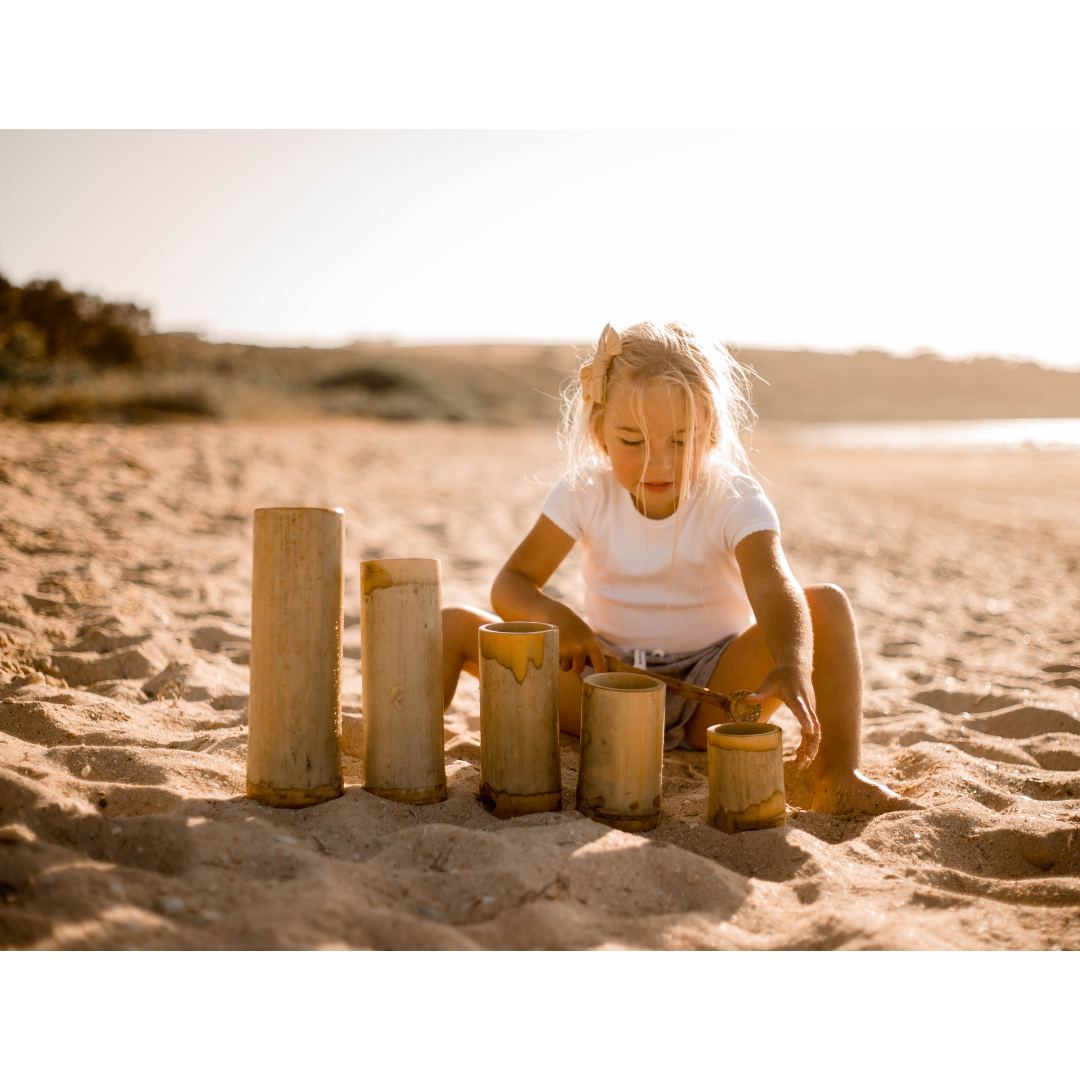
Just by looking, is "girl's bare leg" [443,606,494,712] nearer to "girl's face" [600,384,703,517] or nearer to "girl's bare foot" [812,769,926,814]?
"girl's face" [600,384,703,517]

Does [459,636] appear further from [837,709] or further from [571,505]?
[837,709]

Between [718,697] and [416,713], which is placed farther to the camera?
[718,697]

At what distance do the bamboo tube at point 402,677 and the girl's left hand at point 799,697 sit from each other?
0.71 metres

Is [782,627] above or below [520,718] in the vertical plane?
above

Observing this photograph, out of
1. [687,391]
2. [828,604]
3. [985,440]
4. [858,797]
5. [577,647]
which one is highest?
[985,440]

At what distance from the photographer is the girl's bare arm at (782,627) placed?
1.84 m

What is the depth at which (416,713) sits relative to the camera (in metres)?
1.84

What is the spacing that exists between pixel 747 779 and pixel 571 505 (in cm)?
94

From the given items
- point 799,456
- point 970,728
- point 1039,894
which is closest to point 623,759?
point 1039,894

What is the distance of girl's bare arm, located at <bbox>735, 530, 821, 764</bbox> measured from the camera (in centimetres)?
184

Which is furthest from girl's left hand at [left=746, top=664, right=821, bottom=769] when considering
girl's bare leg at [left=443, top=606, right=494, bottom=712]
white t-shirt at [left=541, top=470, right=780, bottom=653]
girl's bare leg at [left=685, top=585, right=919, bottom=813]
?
girl's bare leg at [left=443, top=606, right=494, bottom=712]

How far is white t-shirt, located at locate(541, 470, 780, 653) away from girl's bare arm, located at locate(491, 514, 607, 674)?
55 mm

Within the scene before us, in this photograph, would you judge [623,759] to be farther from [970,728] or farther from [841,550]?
[841,550]

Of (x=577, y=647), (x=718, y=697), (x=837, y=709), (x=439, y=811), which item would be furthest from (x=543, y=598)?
(x=837, y=709)
